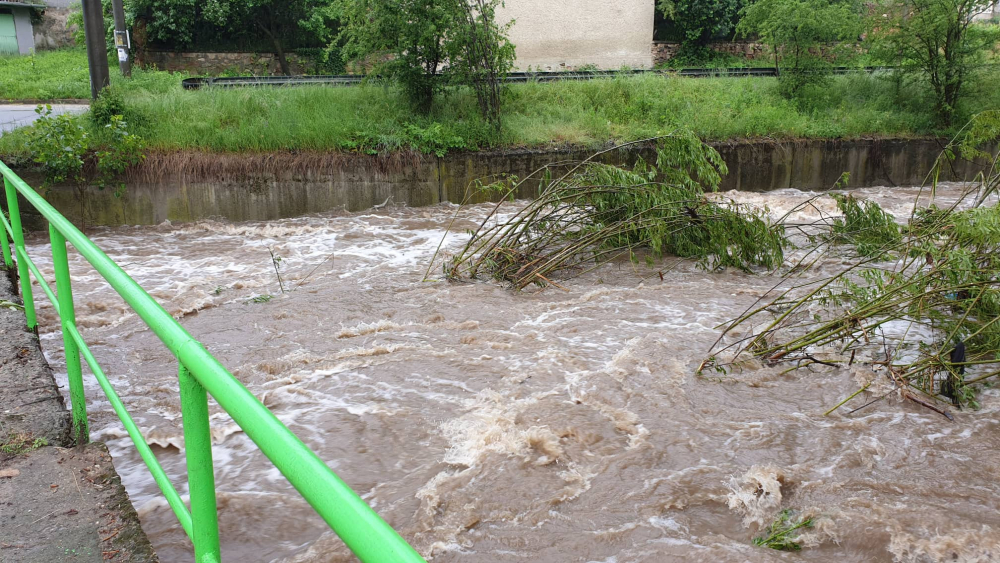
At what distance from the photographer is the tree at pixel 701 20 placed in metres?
24.3

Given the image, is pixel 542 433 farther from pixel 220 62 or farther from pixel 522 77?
pixel 220 62

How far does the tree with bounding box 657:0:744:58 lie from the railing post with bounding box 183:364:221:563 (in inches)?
991

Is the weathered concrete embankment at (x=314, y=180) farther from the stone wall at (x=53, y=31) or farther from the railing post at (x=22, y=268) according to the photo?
the stone wall at (x=53, y=31)

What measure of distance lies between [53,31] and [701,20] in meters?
25.6

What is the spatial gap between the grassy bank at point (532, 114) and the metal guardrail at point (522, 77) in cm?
53

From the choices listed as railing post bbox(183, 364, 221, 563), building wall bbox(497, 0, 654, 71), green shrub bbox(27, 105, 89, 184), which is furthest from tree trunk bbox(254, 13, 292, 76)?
railing post bbox(183, 364, 221, 563)

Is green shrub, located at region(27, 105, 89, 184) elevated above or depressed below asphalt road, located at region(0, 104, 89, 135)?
below

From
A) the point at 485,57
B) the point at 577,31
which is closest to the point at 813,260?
the point at 485,57

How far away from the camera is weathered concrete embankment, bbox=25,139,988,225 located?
1092 centimetres

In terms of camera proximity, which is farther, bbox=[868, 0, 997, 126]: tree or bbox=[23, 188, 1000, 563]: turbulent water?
bbox=[868, 0, 997, 126]: tree

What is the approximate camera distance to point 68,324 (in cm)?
296

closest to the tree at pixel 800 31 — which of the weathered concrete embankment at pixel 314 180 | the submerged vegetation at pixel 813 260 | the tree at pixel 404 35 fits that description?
the weathered concrete embankment at pixel 314 180

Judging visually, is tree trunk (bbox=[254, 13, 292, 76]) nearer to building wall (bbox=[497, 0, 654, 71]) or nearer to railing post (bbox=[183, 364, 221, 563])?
building wall (bbox=[497, 0, 654, 71])

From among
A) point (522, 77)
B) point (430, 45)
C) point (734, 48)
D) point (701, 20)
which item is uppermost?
point (701, 20)
